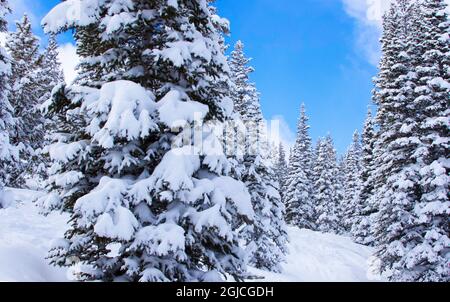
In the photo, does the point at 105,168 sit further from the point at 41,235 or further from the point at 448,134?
the point at 448,134

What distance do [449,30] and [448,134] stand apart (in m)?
5.37

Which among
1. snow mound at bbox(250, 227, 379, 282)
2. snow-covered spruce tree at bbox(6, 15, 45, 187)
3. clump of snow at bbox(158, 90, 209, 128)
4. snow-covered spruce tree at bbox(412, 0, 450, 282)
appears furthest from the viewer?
snow mound at bbox(250, 227, 379, 282)

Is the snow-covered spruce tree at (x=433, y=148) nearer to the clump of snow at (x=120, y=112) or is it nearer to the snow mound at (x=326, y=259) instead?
the snow mound at (x=326, y=259)

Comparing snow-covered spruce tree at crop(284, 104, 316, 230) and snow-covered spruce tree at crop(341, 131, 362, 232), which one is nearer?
snow-covered spruce tree at crop(341, 131, 362, 232)

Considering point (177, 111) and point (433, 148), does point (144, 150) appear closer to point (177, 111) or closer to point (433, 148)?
point (177, 111)

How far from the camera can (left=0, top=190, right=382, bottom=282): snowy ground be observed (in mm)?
9108

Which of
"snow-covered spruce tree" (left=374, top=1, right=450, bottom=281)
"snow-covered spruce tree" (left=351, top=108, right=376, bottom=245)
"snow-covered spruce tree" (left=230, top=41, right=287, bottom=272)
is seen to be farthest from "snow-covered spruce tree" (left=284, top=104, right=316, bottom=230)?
"snow-covered spruce tree" (left=374, top=1, right=450, bottom=281)

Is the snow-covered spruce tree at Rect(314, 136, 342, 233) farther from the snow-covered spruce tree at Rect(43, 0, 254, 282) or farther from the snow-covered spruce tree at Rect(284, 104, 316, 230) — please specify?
the snow-covered spruce tree at Rect(43, 0, 254, 282)

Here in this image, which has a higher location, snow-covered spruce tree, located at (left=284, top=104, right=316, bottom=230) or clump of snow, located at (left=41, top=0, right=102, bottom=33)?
snow-covered spruce tree, located at (left=284, top=104, right=316, bottom=230)

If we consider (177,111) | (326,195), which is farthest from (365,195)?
(177,111)

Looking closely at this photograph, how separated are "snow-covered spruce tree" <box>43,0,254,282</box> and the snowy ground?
0.92m

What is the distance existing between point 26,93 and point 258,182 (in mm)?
16381

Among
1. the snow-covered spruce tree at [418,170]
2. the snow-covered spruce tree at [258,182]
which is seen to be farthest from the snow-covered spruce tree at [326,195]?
the snow-covered spruce tree at [418,170]

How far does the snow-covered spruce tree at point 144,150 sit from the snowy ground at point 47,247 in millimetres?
924
